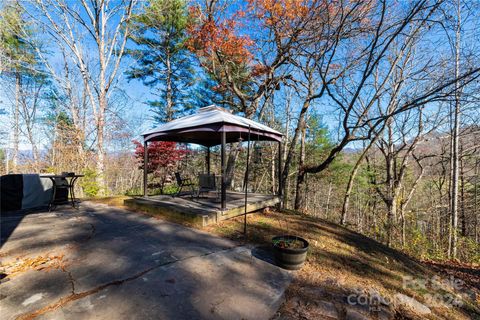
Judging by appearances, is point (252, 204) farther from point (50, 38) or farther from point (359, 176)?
point (50, 38)

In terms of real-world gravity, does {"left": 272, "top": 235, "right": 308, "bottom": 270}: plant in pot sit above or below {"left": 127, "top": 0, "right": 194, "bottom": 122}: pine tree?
below

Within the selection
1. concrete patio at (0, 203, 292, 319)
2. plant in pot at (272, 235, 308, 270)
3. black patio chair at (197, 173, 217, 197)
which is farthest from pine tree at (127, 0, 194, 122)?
plant in pot at (272, 235, 308, 270)

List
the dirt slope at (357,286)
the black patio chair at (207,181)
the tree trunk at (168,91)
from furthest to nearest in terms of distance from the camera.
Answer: the tree trunk at (168,91) → the black patio chair at (207,181) → the dirt slope at (357,286)

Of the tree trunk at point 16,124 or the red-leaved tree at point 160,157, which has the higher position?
the tree trunk at point 16,124

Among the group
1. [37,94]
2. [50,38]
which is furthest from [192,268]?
[37,94]

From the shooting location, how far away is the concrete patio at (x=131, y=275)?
66.2 inches

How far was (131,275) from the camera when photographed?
7.10ft

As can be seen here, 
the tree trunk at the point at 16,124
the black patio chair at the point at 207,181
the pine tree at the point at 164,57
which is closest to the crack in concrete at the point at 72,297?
the black patio chair at the point at 207,181

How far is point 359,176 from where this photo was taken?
1203 cm

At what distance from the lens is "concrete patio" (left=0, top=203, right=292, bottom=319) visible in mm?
1681

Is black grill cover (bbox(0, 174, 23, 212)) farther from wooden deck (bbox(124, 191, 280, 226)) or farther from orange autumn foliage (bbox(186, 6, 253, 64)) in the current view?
orange autumn foliage (bbox(186, 6, 253, 64))

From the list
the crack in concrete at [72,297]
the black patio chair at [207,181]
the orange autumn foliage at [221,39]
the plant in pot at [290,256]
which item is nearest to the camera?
the crack in concrete at [72,297]

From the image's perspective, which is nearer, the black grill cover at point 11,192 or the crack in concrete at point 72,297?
the crack in concrete at point 72,297

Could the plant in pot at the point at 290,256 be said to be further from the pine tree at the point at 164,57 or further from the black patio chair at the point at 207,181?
the pine tree at the point at 164,57
